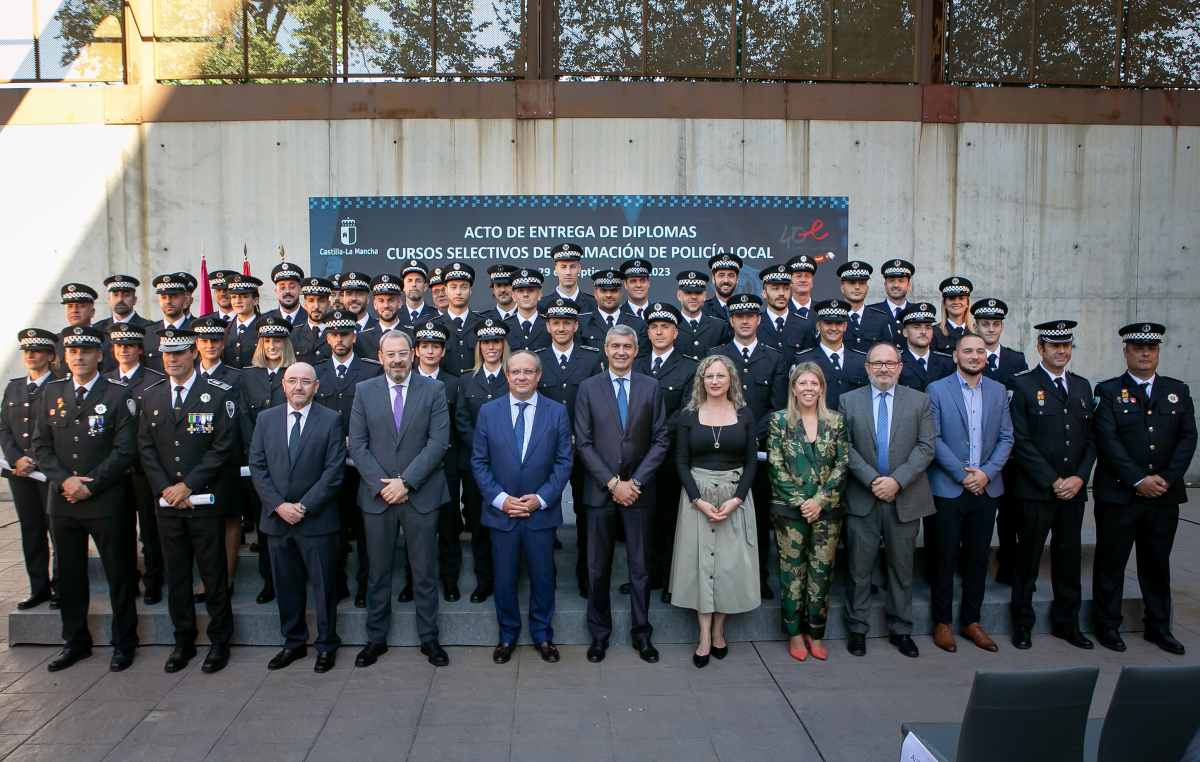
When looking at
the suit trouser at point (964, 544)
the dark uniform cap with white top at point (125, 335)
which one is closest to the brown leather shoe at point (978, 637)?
the suit trouser at point (964, 544)

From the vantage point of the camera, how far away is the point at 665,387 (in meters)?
5.53

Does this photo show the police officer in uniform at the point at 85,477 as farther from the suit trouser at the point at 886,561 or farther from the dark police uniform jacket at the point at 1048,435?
the dark police uniform jacket at the point at 1048,435

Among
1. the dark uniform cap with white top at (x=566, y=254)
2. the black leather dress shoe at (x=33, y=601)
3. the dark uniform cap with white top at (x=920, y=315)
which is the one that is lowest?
the black leather dress shoe at (x=33, y=601)

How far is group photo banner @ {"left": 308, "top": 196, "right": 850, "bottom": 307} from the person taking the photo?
Answer: 9625 millimetres

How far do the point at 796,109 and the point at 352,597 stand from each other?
7.67 metres

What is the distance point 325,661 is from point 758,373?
3389mm

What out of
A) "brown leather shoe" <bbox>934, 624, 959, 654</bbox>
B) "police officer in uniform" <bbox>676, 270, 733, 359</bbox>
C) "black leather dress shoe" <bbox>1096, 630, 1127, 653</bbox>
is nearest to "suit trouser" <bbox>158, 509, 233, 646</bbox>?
"police officer in uniform" <bbox>676, 270, 733, 359</bbox>

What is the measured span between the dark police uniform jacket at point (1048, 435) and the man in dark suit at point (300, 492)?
4.38 m

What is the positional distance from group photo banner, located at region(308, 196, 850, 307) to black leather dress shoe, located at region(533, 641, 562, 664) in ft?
18.2

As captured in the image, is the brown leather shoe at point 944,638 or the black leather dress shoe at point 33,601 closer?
the brown leather shoe at point 944,638

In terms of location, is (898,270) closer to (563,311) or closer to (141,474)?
(563,311)

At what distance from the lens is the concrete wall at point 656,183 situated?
9.62 meters

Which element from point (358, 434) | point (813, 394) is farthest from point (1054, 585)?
point (358, 434)

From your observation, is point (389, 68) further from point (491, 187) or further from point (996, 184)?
point (996, 184)
